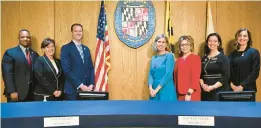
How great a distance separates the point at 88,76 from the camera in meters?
4.13

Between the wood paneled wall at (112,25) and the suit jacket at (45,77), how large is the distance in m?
0.77

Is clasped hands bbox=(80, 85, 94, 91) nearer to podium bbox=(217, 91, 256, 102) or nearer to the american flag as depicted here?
the american flag

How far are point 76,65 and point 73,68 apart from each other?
6 centimetres

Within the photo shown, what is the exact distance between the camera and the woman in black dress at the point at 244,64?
3.74m

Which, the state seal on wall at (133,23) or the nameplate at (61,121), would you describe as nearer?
the nameplate at (61,121)

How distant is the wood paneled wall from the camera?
4453mm

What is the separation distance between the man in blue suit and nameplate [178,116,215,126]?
2.63 meters

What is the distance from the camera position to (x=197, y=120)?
1434 mm

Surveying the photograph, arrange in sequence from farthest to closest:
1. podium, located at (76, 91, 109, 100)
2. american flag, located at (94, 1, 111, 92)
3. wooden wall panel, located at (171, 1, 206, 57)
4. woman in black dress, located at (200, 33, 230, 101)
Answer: wooden wall panel, located at (171, 1, 206, 57) < american flag, located at (94, 1, 111, 92) < woman in black dress, located at (200, 33, 230, 101) < podium, located at (76, 91, 109, 100)

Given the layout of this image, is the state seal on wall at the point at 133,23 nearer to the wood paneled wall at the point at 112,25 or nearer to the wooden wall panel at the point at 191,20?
the wood paneled wall at the point at 112,25

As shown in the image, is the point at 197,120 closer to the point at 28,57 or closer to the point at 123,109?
the point at 123,109

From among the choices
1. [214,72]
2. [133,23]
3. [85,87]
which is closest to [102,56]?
[85,87]

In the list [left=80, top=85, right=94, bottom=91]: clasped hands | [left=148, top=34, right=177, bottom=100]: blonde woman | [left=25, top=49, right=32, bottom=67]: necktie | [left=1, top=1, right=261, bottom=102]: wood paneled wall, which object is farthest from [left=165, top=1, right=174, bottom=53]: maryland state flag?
[left=25, top=49, right=32, bottom=67]: necktie

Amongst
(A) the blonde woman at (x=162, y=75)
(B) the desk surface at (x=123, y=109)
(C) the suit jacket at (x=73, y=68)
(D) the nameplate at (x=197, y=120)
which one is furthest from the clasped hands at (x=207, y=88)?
(D) the nameplate at (x=197, y=120)
